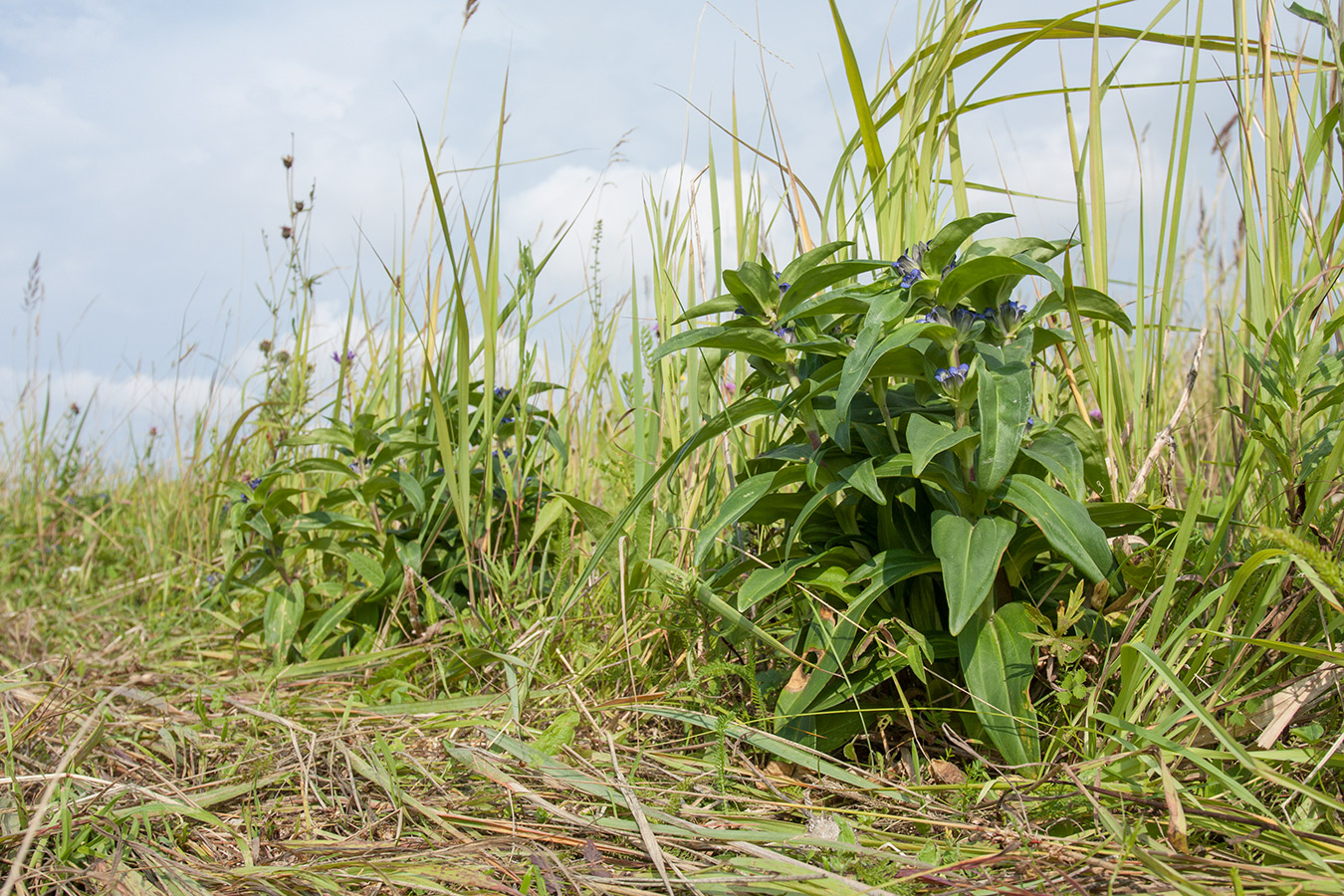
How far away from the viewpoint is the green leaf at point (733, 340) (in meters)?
1.38

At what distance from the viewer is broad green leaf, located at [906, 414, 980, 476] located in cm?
116

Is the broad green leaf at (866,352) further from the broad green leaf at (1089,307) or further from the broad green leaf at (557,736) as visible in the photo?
the broad green leaf at (557,736)

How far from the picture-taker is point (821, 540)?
1556 mm

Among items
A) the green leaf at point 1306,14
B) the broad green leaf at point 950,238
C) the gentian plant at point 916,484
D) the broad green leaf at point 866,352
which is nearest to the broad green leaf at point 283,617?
the gentian plant at point 916,484

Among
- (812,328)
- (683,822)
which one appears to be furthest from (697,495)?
(683,822)

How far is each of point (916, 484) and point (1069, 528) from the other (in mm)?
295

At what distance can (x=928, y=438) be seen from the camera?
4.00ft

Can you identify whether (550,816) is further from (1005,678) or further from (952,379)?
(952,379)

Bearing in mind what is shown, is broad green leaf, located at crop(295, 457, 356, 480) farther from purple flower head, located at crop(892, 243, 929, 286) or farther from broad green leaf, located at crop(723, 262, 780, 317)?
purple flower head, located at crop(892, 243, 929, 286)

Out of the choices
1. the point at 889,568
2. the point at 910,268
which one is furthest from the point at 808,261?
the point at 889,568

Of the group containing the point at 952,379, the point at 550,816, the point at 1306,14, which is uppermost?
the point at 1306,14

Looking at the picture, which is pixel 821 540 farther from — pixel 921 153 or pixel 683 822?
pixel 921 153

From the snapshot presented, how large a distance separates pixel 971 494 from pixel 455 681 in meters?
1.22

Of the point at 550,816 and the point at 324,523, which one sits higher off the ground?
the point at 324,523
